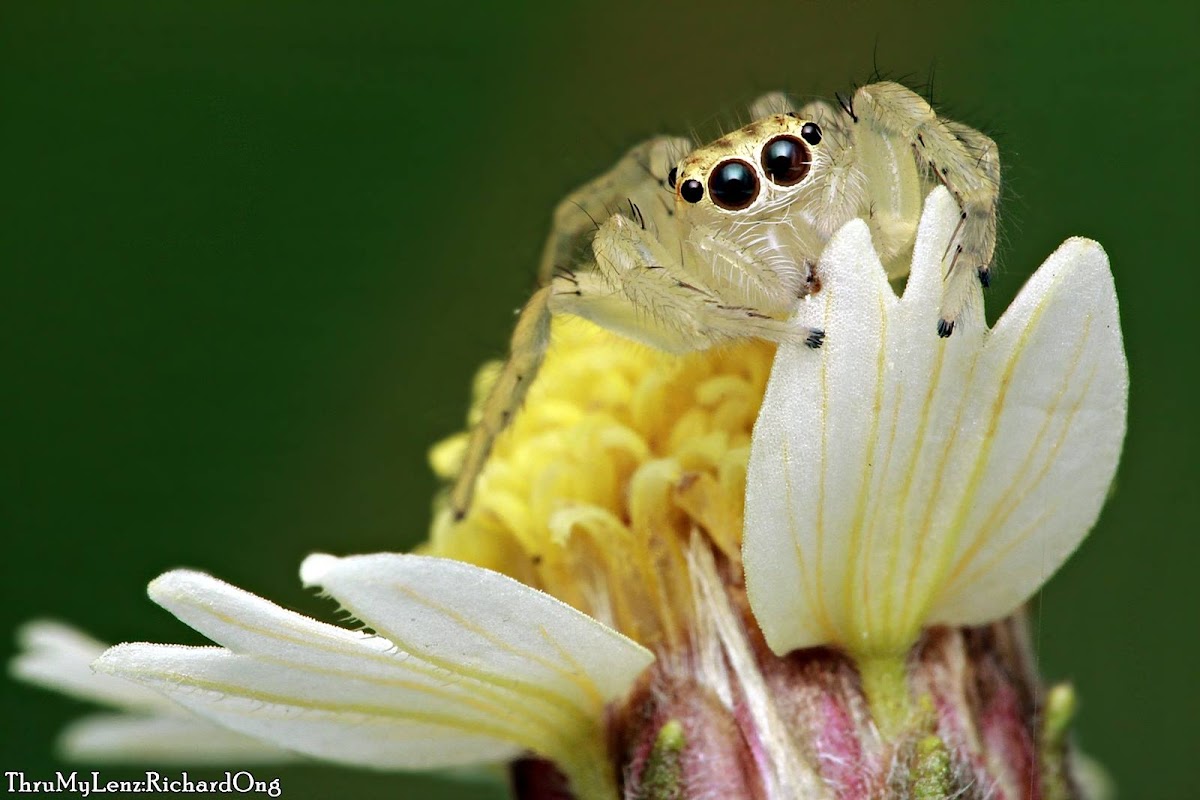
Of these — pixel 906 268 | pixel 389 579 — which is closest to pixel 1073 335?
pixel 906 268

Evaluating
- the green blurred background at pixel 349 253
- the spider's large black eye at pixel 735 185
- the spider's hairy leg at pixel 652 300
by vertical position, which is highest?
the green blurred background at pixel 349 253

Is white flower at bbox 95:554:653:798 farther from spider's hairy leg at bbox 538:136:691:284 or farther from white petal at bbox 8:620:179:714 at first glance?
spider's hairy leg at bbox 538:136:691:284

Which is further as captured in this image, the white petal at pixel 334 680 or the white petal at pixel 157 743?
the white petal at pixel 157 743

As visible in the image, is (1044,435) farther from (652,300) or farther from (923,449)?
(652,300)

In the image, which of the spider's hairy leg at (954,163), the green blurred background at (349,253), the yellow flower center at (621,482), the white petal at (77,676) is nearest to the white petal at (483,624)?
the yellow flower center at (621,482)

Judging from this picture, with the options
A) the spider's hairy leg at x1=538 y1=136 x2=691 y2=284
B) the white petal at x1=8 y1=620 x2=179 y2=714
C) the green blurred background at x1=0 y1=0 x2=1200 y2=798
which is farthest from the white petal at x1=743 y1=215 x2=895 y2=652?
the green blurred background at x1=0 y1=0 x2=1200 y2=798

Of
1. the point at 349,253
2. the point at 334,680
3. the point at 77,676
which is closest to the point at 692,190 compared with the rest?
the point at 334,680

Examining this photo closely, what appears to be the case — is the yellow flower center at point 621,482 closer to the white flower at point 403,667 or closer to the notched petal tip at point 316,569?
the white flower at point 403,667
